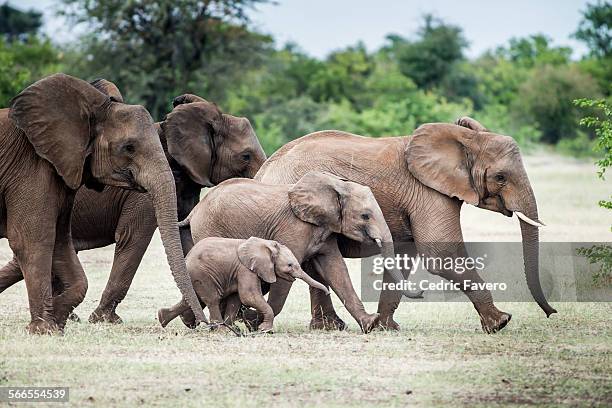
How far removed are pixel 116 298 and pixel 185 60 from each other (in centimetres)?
3316

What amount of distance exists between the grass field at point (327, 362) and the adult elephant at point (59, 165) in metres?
0.66

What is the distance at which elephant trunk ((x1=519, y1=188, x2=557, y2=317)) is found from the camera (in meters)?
14.0

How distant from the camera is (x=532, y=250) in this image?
47.3 feet

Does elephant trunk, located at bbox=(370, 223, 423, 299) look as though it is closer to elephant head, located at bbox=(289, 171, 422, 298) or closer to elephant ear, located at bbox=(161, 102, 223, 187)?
elephant head, located at bbox=(289, 171, 422, 298)

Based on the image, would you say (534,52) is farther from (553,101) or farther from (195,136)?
(195,136)

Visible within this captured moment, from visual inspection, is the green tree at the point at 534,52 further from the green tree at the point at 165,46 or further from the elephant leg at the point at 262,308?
the elephant leg at the point at 262,308

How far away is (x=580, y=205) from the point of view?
33.2m

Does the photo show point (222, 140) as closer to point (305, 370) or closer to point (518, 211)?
point (518, 211)

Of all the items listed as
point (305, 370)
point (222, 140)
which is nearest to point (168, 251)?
point (305, 370)

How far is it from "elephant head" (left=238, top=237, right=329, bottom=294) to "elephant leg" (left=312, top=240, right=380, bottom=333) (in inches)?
15.4

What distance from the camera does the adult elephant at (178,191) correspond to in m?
14.9

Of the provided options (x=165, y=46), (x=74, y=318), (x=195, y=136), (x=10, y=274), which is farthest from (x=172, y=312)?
(x=165, y=46)

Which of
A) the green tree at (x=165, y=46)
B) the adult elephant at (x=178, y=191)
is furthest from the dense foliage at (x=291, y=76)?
the adult elephant at (x=178, y=191)

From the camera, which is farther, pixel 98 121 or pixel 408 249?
pixel 408 249
